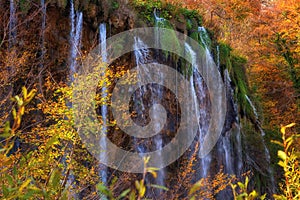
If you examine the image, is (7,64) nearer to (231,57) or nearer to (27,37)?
(27,37)

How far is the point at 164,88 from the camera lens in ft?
27.0

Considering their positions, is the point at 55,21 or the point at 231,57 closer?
the point at 55,21

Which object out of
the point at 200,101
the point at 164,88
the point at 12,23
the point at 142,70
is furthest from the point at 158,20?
the point at 12,23

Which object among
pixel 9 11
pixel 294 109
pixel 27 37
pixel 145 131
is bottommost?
pixel 145 131

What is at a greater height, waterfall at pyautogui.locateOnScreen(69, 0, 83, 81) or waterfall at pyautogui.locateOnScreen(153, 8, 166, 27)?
waterfall at pyautogui.locateOnScreen(153, 8, 166, 27)

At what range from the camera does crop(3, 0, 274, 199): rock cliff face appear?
22.4ft

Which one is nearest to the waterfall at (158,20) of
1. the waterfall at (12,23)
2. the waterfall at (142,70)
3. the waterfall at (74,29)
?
the waterfall at (142,70)

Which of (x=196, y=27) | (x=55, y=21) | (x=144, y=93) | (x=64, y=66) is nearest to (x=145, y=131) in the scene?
(x=144, y=93)

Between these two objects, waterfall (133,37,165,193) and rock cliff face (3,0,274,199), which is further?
waterfall (133,37,165,193)

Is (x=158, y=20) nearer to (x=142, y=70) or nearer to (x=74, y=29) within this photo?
(x=142, y=70)

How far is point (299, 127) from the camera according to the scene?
11.3m

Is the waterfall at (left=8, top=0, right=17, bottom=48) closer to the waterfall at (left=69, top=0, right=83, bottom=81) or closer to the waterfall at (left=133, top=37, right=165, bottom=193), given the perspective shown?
the waterfall at (left=69, top=0, right=83, bottom=81)

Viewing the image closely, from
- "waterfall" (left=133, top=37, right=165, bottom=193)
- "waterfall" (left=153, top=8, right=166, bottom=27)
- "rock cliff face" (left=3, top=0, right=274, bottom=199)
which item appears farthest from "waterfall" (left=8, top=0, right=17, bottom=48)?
"waterfall" (left=153, top=8, right=166, bottom=27)

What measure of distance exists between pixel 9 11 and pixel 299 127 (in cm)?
924
